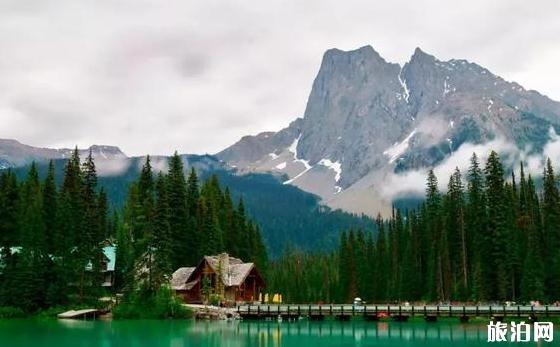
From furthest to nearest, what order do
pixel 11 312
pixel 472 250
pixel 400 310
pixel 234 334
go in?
pixel 472 250
pixel 400 310
pixel 11 312
pixel 234 334

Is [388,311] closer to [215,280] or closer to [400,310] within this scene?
[400,310]

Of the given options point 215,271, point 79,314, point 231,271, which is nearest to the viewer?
point 79,314

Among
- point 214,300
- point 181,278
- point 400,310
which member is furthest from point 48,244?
point 400,310

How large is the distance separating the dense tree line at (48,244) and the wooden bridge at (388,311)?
20046 millimetres

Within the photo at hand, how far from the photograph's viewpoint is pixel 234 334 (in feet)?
209

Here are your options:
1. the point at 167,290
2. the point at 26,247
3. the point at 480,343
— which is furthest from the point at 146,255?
the point at 480,343

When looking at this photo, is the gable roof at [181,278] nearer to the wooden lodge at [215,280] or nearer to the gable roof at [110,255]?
the wooden lodge at [215,280]

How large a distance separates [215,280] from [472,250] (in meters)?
35.9

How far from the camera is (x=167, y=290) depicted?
8281 cm

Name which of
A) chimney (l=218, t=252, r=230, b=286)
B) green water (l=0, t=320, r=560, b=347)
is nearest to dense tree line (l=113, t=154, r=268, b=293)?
chimney (l=218, t=252, r=230, b=286)

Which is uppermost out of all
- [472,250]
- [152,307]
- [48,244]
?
[472,250]

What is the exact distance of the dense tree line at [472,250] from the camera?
8894 centimetres

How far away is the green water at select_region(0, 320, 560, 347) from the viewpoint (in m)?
55.4

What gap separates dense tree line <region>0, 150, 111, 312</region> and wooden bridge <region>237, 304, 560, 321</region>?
20.0 metres
